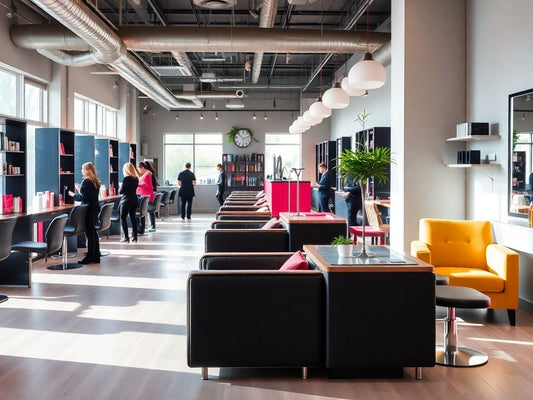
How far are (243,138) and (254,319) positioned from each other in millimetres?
16475

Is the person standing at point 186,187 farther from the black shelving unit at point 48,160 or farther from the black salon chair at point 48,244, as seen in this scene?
→ the black salon chair at point 48,244

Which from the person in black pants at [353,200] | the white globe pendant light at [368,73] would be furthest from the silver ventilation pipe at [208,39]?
the white globe pendant light at [368,73]

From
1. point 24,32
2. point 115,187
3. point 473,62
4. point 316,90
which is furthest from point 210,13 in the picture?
point 316,90

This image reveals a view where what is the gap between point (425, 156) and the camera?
6984mm

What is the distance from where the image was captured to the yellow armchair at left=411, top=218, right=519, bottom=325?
17.3ft

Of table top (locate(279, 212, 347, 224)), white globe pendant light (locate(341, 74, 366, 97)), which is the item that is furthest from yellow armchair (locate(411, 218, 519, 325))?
white globe pendant light (locate(341, 74, 366, 97))

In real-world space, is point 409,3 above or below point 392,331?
above

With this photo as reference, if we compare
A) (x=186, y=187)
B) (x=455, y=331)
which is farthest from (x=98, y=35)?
(x=186, y=187)

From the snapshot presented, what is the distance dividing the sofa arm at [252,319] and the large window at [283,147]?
1632cm

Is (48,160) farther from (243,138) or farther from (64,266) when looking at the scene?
(243,138)

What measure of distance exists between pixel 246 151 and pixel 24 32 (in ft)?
37.0

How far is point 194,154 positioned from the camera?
65.7ft

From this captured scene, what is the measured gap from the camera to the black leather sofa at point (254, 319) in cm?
367

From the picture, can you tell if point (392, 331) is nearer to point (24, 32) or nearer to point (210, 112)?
point (24, 32)
